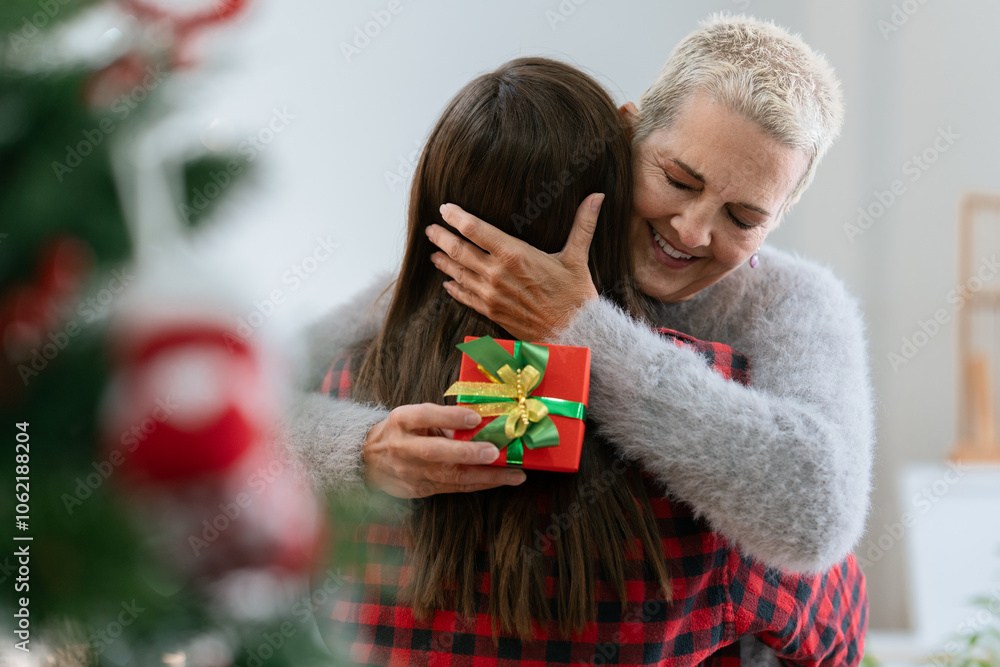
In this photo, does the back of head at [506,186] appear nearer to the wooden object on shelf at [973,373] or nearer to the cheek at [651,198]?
the cheek at [651,198]

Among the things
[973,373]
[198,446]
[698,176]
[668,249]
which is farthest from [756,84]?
[973,373]

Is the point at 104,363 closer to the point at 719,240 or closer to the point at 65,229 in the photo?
the point at 65,229

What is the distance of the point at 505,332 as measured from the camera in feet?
3.11

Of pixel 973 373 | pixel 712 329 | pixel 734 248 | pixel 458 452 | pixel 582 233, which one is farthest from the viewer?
pixel 973 373

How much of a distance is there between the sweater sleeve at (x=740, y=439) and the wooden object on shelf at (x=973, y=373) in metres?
2.09

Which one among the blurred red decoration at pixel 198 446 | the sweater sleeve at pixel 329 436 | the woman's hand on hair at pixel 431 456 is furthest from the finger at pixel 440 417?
the blurred red decoration at pixel 198 446

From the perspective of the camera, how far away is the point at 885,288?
2922 mm

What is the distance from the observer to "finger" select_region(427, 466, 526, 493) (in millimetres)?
832

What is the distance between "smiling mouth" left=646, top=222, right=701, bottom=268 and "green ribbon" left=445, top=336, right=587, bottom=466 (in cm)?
31

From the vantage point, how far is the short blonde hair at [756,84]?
3.10 ft

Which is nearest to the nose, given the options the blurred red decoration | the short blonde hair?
the short blonde hair

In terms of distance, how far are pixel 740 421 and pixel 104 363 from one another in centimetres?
69

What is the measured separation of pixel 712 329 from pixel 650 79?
5.16 feet

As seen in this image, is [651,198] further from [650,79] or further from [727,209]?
[650,79]
